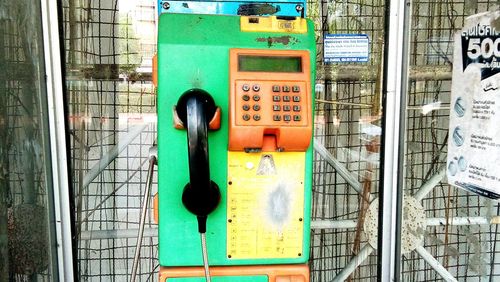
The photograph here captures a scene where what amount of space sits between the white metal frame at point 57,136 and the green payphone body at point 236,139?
74cm

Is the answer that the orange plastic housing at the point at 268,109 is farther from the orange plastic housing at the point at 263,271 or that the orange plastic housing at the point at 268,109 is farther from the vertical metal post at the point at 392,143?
the vertical metal post at the point at 392,143

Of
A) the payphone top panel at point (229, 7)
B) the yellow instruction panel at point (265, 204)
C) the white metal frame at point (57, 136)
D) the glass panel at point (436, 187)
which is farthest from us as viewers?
the glass panel at point (436, 187)

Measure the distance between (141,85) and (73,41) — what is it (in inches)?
12.8

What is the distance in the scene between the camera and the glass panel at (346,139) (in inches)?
85.3

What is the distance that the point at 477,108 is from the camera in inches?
64.7

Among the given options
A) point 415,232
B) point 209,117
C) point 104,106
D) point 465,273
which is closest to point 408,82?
point 415,232

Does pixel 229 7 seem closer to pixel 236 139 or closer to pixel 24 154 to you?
pixel 236 139

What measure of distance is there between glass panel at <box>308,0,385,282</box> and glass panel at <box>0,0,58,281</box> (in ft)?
3.76

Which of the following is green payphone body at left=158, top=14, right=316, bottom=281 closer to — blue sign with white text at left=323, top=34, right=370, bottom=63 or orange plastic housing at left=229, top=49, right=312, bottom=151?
→ orange plastic housing at left=229, top=49, right=312, bottom=151

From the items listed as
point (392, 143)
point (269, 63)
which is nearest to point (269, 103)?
point (269, 63)

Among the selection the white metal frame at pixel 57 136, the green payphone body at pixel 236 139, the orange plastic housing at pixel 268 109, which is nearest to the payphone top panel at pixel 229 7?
the green payphone body at pixel 236 139

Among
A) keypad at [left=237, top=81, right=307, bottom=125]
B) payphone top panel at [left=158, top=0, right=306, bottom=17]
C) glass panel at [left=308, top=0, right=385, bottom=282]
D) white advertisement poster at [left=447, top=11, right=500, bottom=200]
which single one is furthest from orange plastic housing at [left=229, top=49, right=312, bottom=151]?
glass panel at [left=308, top=0, right=385, bottom=282]

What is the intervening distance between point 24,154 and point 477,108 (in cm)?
153

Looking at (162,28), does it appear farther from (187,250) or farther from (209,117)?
(187,250)
